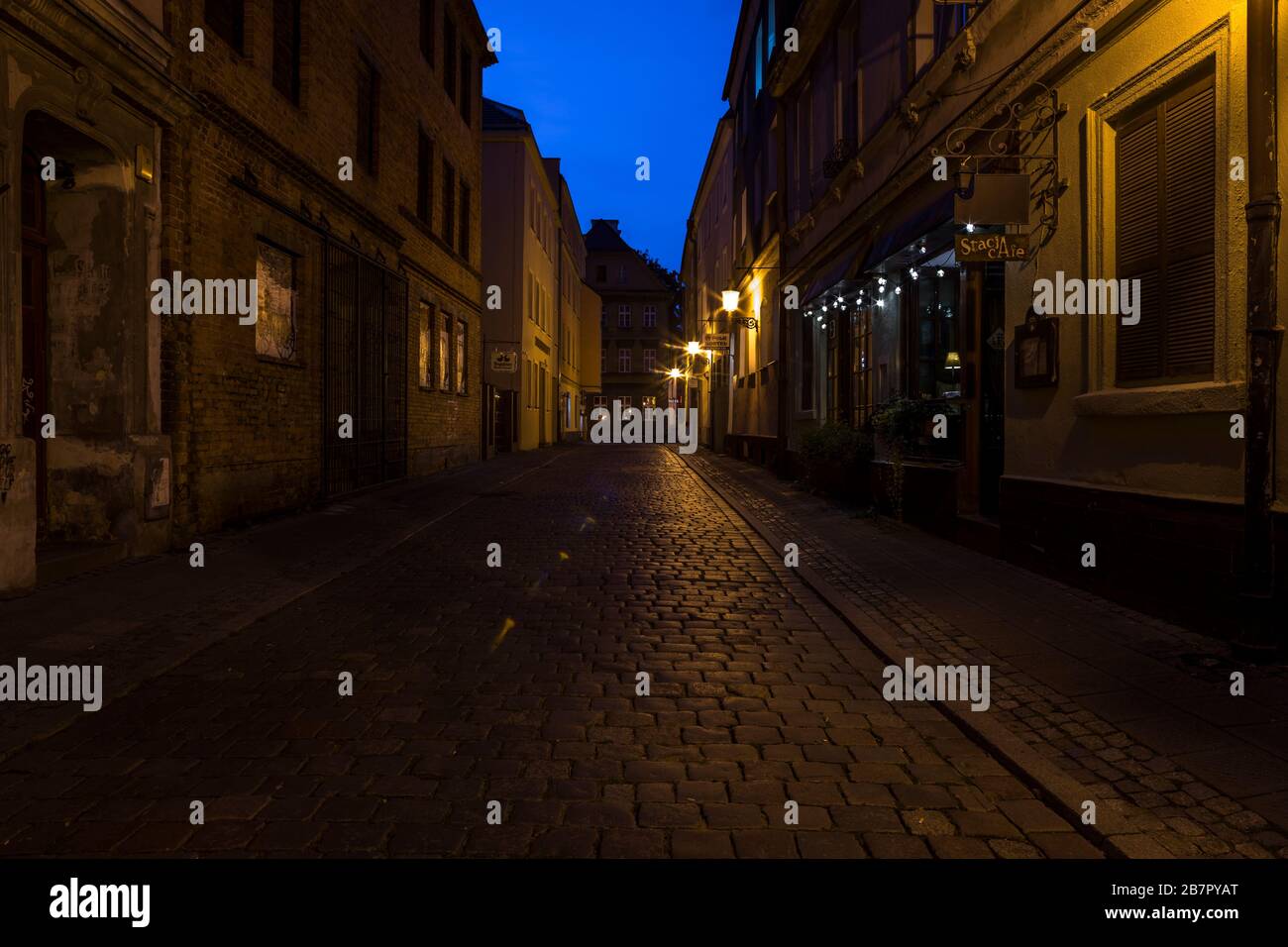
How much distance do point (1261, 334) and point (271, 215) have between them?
11.0 meters

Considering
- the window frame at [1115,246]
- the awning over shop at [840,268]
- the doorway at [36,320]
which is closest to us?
the window frame at [1115,246]

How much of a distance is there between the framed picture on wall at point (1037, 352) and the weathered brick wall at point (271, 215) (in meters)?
8.37

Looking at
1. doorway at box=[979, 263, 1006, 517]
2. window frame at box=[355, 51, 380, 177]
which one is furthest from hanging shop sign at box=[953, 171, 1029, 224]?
window frame at box=[355, 51, 380, 177]

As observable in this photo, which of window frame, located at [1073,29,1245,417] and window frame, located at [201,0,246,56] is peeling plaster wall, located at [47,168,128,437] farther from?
window frame, located at [1073,29,1245,417]

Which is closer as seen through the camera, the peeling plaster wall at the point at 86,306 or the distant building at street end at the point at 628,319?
the peeling plaster wall at the point at 86,306

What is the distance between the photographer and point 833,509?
43.9 ft

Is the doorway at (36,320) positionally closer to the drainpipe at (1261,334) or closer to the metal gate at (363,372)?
the metal gate at (363,372)

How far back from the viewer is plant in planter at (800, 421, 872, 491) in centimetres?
1331

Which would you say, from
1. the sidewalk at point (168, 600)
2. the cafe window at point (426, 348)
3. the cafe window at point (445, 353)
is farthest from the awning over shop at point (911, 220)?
the cafe window at point (445, 353)

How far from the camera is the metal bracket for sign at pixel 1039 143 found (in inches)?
296


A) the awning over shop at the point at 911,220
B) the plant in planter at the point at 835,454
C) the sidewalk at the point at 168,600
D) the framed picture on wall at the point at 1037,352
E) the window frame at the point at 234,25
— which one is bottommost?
the sidewalk at the point at 168,600

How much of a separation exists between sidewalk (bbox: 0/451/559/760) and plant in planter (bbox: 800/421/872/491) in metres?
6.23

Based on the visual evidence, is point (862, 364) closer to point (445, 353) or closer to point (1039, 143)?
point (1039, 143)

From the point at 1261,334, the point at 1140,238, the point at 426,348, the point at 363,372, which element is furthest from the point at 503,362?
the point at 1261,334
